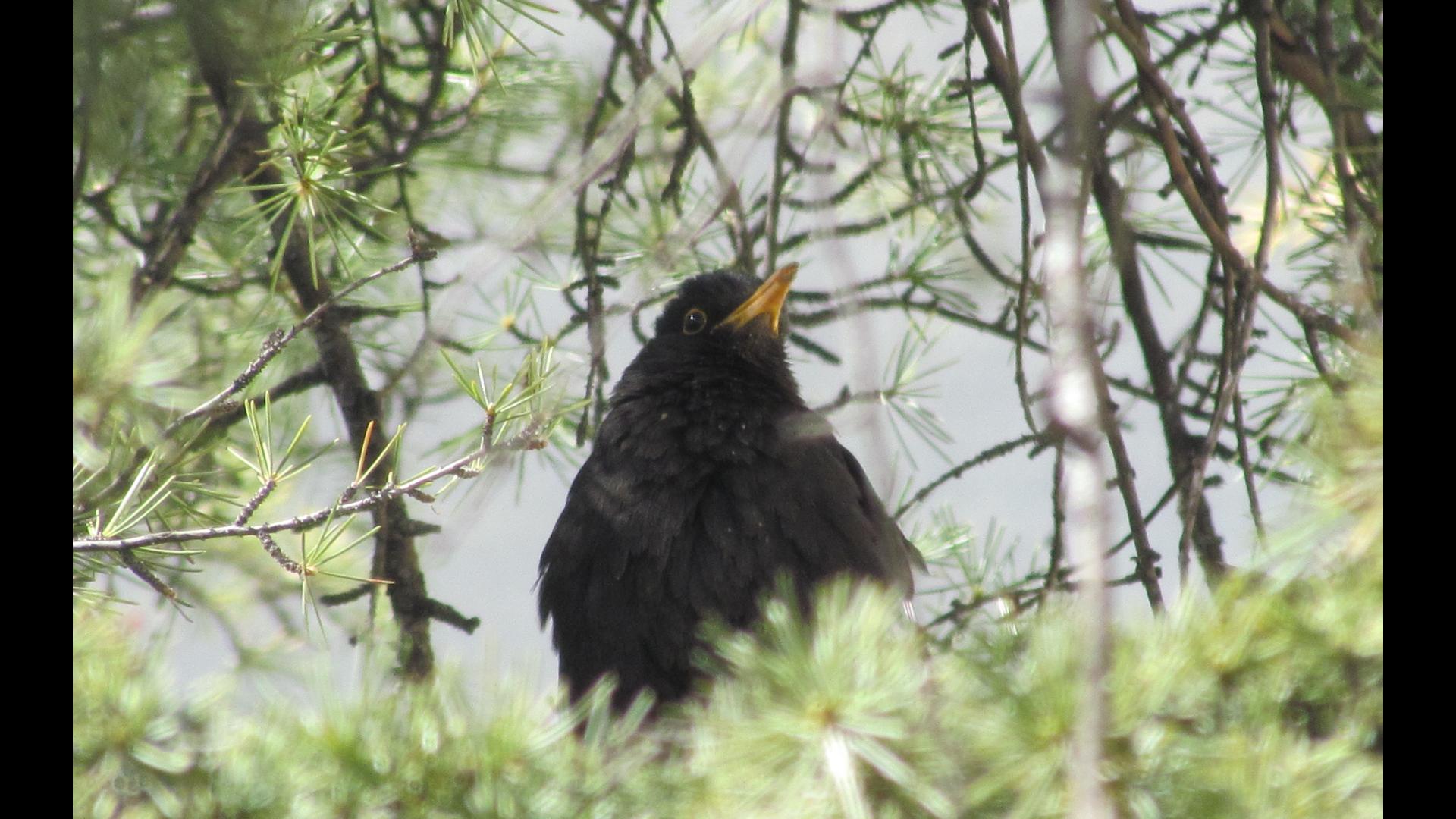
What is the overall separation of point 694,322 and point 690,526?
0.81 metres

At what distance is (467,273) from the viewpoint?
5.13 feet

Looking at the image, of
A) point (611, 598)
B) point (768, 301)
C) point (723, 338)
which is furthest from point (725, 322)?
point (611, 598)

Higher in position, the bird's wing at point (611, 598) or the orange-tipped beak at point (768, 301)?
the orange-tipped beak at point (768, 301)

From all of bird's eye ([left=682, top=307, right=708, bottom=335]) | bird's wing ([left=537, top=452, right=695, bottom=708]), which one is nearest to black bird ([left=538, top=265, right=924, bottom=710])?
bird's wing ([left=537, top=452, right=695, bottom=708])

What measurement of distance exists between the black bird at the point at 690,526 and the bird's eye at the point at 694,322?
24 cm

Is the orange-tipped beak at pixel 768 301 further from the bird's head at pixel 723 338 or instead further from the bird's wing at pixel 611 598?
the bird's wing at pixel 611 598

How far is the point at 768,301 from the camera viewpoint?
3.14 metres

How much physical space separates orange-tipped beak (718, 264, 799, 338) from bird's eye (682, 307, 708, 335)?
9 centimetres

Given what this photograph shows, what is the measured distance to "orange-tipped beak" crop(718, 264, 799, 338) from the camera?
3107 millimetres

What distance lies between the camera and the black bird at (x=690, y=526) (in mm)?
2689

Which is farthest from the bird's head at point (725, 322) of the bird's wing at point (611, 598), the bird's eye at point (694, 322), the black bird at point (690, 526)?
the bird's wing at point (611, 598)

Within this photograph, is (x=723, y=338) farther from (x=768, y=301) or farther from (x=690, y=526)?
(x=690, y=526)

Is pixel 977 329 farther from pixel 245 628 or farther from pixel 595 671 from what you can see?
pixel 245 628
